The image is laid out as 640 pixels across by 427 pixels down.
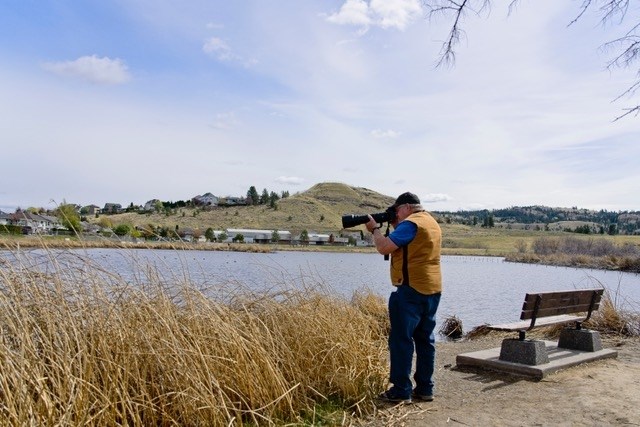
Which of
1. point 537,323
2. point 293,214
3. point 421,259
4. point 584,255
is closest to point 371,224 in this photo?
point 421,259

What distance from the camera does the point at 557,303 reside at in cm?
755

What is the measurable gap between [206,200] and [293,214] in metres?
33.2

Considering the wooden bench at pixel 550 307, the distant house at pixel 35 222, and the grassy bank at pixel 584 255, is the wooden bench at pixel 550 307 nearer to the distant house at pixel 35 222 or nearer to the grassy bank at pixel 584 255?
the distant house at pixel 35 222

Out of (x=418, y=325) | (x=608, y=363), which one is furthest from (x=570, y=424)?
(x=608, y=363)

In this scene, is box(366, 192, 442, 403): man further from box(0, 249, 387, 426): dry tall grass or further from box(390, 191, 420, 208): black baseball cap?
box(0, 249, 387, 426): dry tall grass

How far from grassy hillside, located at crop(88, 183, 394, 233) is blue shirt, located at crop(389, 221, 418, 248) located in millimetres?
97172

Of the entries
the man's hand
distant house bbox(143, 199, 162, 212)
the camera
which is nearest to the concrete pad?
the camera

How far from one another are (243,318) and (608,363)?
188 inches

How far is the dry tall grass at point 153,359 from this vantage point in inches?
143

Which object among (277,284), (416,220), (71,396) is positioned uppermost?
(416,220)

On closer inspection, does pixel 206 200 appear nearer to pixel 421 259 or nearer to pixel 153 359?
pixel 421 259

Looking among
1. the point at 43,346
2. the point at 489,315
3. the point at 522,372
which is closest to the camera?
the point at 43,346

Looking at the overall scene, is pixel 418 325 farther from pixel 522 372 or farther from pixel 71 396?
pixel 71 396

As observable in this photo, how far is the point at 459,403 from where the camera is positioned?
5520mm
